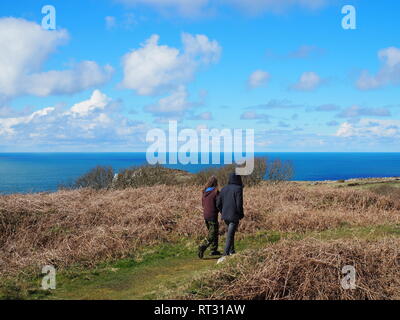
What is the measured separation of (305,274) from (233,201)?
114 inches

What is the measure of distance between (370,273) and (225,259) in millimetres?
3357

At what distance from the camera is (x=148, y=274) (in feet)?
37.1

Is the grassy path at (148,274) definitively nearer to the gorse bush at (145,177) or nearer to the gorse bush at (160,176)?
the gorse bush at (160,176)

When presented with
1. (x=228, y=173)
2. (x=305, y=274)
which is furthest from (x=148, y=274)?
(x=228, y=173)

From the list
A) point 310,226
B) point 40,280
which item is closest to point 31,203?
point 40,280

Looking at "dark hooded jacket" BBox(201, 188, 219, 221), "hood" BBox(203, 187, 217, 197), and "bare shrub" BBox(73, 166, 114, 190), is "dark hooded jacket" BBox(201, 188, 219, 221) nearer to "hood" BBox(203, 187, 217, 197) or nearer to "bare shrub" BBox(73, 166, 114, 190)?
"hood" BBox(203, 187, 217, 197)

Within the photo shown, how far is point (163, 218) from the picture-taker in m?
16.5

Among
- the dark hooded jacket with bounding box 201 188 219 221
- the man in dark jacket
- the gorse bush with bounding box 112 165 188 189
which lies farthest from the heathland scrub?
the gorse bush with bounding box 112 165 188 189

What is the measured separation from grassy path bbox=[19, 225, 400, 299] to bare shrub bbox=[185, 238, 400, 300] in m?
0.84

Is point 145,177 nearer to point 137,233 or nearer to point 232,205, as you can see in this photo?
point 137,233

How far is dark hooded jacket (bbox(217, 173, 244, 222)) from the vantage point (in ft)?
36.1

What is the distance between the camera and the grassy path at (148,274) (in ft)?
31.2

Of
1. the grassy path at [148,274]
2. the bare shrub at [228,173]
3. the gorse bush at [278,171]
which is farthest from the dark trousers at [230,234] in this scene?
the gorse bush at [278,171]
